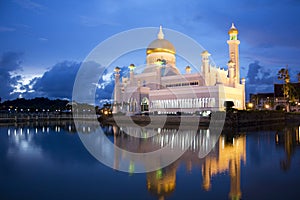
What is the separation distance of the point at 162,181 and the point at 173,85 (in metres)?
32.7

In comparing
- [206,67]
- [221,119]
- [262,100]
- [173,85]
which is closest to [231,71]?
[206,67]

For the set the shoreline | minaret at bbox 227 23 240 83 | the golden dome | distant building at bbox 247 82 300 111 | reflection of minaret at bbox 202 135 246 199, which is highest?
the golden dome

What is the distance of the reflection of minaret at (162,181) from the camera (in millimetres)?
6844

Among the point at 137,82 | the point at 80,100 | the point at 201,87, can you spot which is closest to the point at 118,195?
the point at 201,87

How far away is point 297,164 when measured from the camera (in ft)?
32.2

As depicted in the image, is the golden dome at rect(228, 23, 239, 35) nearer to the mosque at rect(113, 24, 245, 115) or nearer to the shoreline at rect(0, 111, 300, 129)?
the mosque at rect(113, 24, 245, 115)

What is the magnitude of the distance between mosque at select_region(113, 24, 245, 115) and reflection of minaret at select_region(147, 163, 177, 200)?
84.2 feet

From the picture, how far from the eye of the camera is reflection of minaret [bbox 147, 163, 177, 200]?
6.84 m

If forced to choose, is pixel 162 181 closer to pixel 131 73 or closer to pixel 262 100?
pixel 131 73

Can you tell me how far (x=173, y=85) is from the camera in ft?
131

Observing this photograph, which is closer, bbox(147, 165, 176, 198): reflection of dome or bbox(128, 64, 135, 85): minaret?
bbox(147, 165, 176, 198): reflection of dome

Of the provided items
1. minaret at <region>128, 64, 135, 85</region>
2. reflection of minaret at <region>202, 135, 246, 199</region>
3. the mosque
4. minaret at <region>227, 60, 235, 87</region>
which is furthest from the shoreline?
reflection of minaret at <region>202, 135, 246, 199</region>

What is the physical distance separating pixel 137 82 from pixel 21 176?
3653 centimetres

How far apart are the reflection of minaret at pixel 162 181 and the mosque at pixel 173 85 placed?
2568 centimetres
